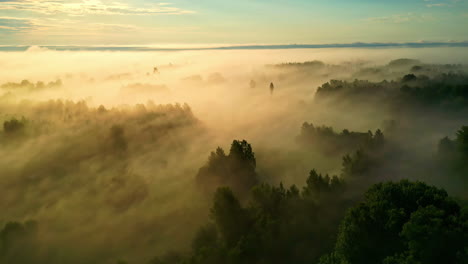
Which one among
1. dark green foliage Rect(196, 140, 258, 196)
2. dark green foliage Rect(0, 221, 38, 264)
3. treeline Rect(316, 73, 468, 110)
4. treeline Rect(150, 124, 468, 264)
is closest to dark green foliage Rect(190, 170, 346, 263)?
treeline Rect(150, 124, 468, 264)

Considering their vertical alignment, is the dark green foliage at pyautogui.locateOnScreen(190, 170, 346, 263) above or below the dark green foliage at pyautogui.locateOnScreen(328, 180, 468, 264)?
below

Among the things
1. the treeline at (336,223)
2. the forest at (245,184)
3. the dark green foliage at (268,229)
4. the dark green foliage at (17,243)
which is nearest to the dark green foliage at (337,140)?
the forest at (245,184)

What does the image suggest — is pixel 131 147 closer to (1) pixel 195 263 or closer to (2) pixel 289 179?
(2) pixel 289 179

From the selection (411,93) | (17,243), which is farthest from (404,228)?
(411,93)

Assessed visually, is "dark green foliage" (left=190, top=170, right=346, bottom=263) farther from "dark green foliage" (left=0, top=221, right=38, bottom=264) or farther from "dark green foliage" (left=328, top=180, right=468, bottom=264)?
"dark green foliage" (left=0, top=221, right=38, bottom=264)

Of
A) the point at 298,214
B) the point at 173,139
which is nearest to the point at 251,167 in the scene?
the point at 298,214

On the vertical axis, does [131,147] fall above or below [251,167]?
below
